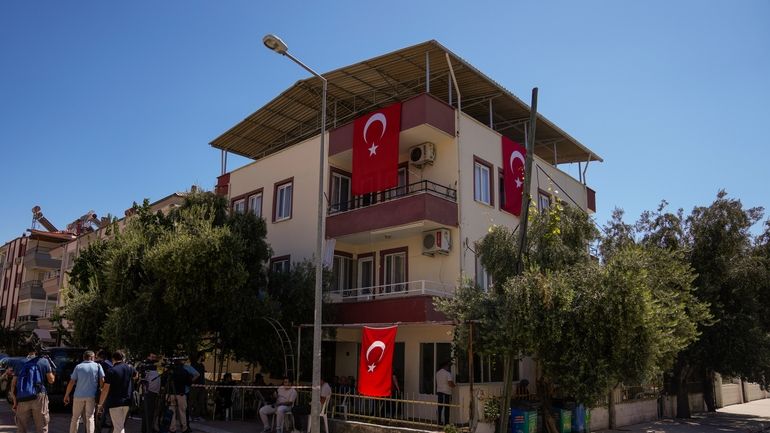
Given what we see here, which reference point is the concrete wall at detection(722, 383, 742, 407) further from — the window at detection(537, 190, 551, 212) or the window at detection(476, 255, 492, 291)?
the window at detection(476, 255, 492, 291)

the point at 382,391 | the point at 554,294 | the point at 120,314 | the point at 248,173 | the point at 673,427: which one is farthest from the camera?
the point at 248,173

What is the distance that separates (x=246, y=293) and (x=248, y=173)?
910 cm

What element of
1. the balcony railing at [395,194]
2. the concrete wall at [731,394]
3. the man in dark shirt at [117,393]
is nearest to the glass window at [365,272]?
the balcony railing at [395,194]

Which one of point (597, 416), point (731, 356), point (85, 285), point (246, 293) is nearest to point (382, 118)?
point (246, 293)

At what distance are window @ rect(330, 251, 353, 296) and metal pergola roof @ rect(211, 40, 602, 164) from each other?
5.69 m

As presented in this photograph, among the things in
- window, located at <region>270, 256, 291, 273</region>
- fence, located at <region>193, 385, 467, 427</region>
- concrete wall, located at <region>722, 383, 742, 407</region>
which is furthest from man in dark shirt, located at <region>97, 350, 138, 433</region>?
concrete wall, located at <region>722, 383, 742, 407</region>

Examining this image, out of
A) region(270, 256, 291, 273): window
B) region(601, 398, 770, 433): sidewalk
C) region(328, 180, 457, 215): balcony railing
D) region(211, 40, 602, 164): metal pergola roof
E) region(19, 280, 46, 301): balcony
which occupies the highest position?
region(211, 40, 602, 164): metal pergola roof

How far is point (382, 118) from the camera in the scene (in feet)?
66.2

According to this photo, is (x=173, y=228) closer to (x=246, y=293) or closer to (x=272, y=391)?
(x=246, y=293)

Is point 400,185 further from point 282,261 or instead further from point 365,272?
point 282,261

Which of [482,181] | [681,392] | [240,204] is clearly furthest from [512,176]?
[240,204]

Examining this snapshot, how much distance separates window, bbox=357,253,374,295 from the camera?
71.2ft

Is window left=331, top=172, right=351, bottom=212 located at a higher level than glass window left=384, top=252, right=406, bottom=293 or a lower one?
higher

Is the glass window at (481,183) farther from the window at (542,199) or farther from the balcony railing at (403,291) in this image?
the window at (542,199)
